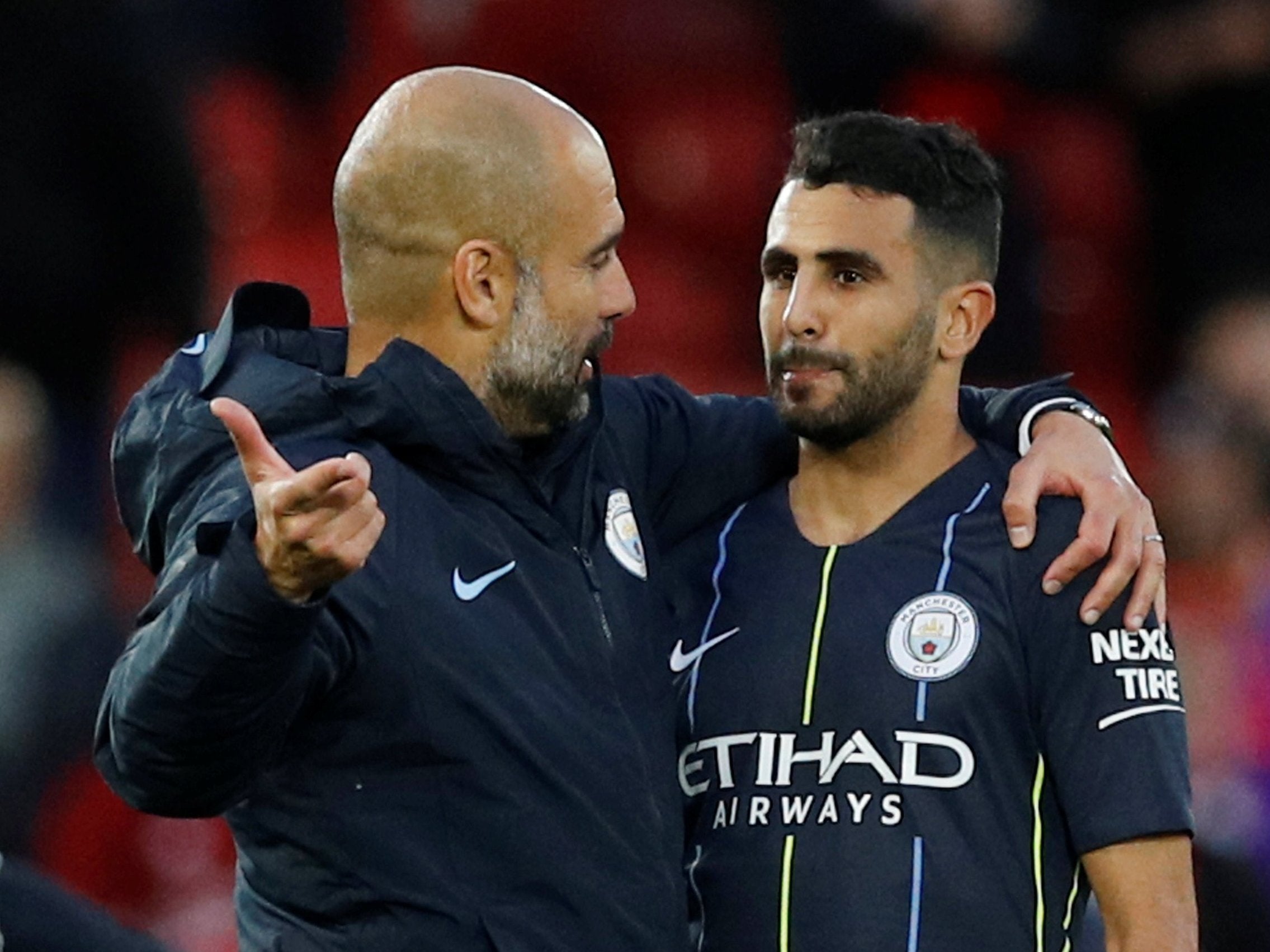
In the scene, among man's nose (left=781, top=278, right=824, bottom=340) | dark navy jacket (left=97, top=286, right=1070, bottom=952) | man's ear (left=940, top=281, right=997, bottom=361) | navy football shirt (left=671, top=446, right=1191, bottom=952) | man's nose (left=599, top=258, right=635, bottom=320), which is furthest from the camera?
man's ear (left=940, top=281, right=997, bottom=361)

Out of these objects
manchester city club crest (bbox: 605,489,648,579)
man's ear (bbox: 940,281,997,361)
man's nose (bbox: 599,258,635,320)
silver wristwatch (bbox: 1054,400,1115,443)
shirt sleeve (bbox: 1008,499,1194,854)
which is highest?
man's ear (bbox: 940,281,997,361)

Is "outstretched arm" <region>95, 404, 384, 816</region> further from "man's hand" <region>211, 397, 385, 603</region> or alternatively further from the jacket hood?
the jacket hood

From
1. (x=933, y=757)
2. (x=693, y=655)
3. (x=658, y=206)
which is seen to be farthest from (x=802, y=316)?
(x=658, y=206)

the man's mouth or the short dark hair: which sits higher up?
the short dark hair

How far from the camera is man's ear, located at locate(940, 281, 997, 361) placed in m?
3.23

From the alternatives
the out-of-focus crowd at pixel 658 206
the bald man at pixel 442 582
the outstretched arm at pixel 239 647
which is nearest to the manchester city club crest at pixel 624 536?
the bald man at pixel 442 582

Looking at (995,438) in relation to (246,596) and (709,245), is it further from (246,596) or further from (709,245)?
(709,245)

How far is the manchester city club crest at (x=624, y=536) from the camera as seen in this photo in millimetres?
2994

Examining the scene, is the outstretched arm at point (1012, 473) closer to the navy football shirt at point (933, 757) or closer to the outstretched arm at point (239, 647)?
the navy football shirt at point (933, 757)

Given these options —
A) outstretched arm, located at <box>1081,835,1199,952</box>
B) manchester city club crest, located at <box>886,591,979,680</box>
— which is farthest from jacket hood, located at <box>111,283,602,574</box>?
outstretched arm, located at <box>1081,835,1199,952</box>

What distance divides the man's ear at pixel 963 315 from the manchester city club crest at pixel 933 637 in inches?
16.1

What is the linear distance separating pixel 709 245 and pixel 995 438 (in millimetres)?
2632

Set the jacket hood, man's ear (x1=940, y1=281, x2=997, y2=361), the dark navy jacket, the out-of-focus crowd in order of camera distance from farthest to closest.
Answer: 1. the out-of-focus crowd
2. man's ear (x1=940, y1=281, x2=997, y2=361)
3. the jacket hood
4. the dark navy jacket

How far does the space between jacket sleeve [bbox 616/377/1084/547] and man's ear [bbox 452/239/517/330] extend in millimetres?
406
